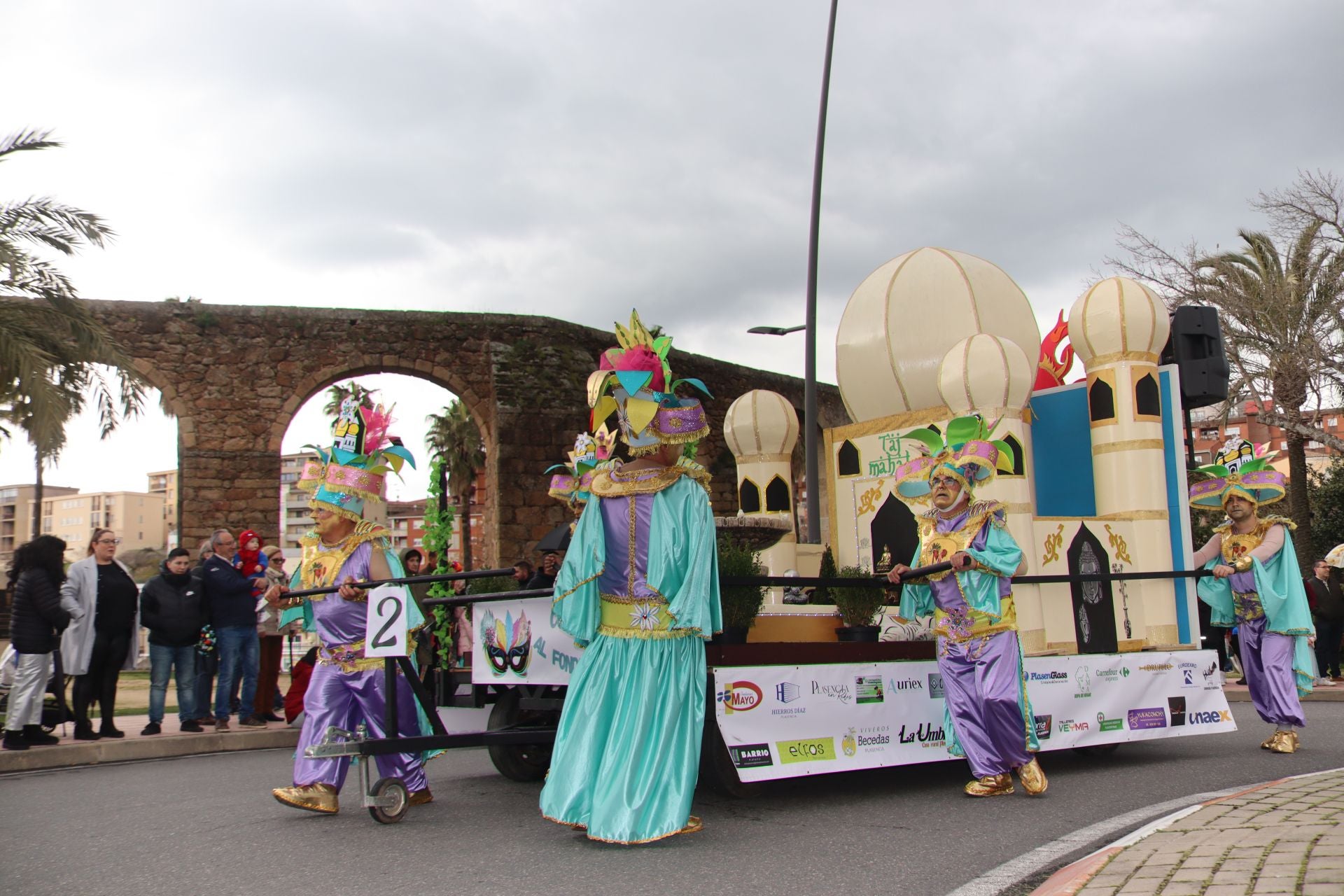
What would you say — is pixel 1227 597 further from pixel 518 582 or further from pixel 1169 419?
pixel 518 582

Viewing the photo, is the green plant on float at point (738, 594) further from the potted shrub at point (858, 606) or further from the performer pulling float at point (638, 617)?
the performer pulling float at point (638, 617)

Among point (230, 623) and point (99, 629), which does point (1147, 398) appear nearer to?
point (230, 623)

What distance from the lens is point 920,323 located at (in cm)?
1234

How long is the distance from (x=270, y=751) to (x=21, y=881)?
515cm

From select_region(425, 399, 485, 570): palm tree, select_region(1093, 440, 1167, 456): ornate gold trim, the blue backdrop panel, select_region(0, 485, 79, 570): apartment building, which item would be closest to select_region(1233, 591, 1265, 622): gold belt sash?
select_region(1093, 440, 1167, 456): ornate gold trim

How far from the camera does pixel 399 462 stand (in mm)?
6645

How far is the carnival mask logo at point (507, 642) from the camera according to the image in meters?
6.47

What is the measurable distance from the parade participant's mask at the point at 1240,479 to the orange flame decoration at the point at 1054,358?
3.45 metres

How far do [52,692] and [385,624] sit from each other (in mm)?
5819

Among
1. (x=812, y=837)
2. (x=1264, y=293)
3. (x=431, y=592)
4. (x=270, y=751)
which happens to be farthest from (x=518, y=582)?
(x=1264, y=293)

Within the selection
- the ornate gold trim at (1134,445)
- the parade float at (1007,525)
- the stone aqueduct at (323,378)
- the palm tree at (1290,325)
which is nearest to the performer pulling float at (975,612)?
the parade float at (1007,525)

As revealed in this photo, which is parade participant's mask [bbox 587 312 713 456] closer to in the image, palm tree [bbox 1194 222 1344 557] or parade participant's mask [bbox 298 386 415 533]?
parade participant's mask [bbox 298 386 415 533]

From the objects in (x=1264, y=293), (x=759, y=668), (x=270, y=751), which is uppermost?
(x=1264, y=293)

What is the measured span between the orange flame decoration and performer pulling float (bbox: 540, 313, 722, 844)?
772 cm
